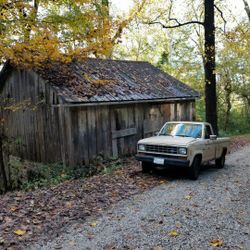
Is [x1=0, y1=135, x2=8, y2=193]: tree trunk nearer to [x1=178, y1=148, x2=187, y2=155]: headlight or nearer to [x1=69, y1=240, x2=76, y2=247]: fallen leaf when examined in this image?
[x1=178, y1=148, x2=187, y2=155]: headlight

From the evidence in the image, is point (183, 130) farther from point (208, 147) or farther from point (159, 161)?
Result: point (159, 161)

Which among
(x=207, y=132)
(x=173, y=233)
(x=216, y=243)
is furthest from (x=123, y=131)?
(x=216, y=243)

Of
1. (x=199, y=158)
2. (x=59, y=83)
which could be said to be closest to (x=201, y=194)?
(x=199, y=158)

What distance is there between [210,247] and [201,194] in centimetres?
328

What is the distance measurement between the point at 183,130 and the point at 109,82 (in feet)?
17.8

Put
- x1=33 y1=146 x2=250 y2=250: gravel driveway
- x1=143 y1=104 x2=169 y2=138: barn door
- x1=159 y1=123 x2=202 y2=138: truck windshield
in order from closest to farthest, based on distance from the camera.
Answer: x1=33 y1=146 x2=250 y2=250: gravel driveway, x1=159 y1=123 x2=202 y2=138: truck windshield, x1=143 y1=104 x2=169 y2=138: barn door

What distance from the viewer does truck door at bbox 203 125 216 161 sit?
36.6ft

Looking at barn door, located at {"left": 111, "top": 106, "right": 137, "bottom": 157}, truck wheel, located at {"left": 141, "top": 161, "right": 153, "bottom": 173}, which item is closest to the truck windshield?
truck wheel, located at {"left": 141, "top": 161, "right": 153, "bottom": 173}

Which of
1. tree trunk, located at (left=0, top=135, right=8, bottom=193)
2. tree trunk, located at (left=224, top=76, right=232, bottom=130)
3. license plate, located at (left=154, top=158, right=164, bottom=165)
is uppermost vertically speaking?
tree trunk, located at (left=224, top=76, right=232, bottom=130)

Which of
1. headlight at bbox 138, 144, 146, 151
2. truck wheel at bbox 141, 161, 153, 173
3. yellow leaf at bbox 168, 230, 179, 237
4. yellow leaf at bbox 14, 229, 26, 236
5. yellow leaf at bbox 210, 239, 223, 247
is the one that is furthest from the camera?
truck wheel at bbox 141, 161, 153, 173

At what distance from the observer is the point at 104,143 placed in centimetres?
1452

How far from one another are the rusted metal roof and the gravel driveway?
19.2 feet

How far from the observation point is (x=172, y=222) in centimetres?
640

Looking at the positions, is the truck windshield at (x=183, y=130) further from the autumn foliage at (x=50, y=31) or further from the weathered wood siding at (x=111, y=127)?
the autumn foliage at (x=50, y=31)
